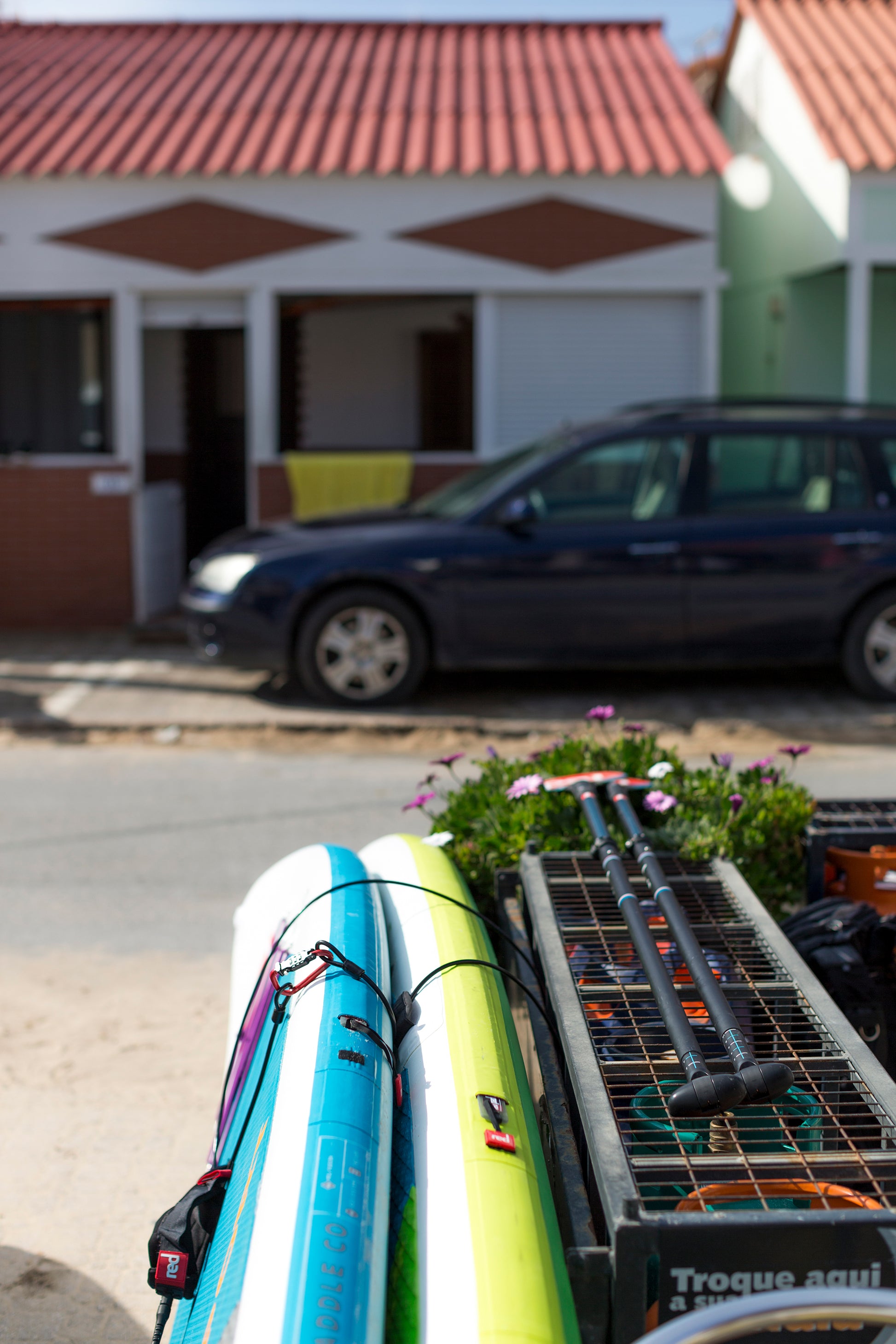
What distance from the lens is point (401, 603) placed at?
8.84m

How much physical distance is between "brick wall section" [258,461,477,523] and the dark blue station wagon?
3.30m

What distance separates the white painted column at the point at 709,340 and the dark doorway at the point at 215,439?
5545mm

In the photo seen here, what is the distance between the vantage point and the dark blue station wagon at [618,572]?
876 centimetres

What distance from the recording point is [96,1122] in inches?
149

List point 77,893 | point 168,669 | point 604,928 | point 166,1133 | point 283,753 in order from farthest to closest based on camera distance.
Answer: point 168,669 < point 283,753 < point 77,893 < point 166,1133 < point 604,928

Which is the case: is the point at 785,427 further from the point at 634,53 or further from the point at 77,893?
the point at 634,53

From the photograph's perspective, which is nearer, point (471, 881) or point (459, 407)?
point (471, 881)

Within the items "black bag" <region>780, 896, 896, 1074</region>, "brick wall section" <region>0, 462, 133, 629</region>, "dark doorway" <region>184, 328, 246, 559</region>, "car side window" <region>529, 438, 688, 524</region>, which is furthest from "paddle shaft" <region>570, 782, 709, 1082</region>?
"dark doorway" <region>184, 328, 246, 559</region>

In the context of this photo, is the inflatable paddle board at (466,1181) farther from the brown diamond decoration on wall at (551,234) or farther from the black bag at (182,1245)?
the brown diamond decoration on wall at (551,234)

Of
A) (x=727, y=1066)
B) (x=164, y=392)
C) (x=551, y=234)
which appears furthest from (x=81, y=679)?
(x=727, y=1066)

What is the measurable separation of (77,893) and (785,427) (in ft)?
17.5

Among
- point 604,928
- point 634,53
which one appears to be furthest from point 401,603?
point 634,53

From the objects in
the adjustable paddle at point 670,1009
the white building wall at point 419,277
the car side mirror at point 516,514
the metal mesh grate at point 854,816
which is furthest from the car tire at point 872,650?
the adjustable paddle at point 670,1009

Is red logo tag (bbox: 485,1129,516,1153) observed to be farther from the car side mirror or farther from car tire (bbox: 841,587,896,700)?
car tire (bbox: 841,587,896,700)
